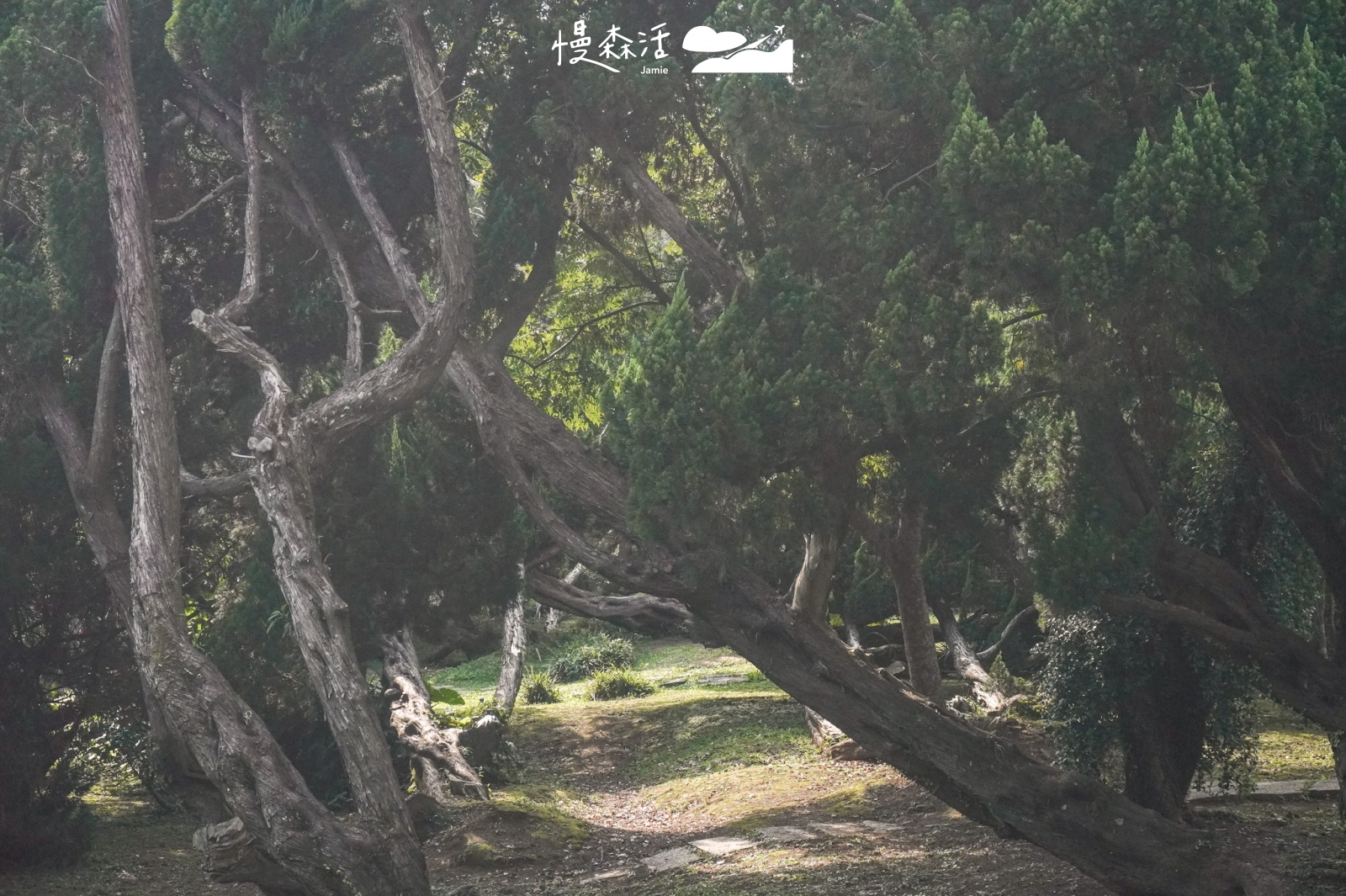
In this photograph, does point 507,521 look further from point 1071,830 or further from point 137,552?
point 1071,830

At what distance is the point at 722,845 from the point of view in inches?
368

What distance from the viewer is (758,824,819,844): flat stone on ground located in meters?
9.34

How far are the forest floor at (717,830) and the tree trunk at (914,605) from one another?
37.7 inches

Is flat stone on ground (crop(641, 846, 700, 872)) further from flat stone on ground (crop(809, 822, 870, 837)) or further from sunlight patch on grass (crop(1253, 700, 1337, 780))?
sunlight patch on grass (crop(1253, 700, 1337, 780))

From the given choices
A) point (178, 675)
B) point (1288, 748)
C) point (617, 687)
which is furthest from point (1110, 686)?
point (617, 687)

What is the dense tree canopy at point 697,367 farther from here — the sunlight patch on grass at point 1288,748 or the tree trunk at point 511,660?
the tree trunk at point 511,660

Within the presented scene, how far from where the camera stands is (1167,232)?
594 cm

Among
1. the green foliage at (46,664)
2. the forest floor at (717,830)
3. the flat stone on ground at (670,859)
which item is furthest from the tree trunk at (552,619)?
the flat stone on ground at (670,859)

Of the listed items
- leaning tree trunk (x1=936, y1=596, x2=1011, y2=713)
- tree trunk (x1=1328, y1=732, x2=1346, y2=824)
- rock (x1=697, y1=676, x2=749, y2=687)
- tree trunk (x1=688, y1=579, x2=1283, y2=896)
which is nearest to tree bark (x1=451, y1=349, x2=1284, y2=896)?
tree trunk (x1=688, y1=579, x2=1283, y2=896)

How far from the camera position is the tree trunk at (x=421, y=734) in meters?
11.1

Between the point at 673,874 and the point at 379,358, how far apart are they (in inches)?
254

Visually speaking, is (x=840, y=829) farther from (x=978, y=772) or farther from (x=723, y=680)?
(x=723, y=680)

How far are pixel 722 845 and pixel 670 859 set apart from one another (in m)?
0.50

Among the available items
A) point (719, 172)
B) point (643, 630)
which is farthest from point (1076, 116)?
point (643, 630)
